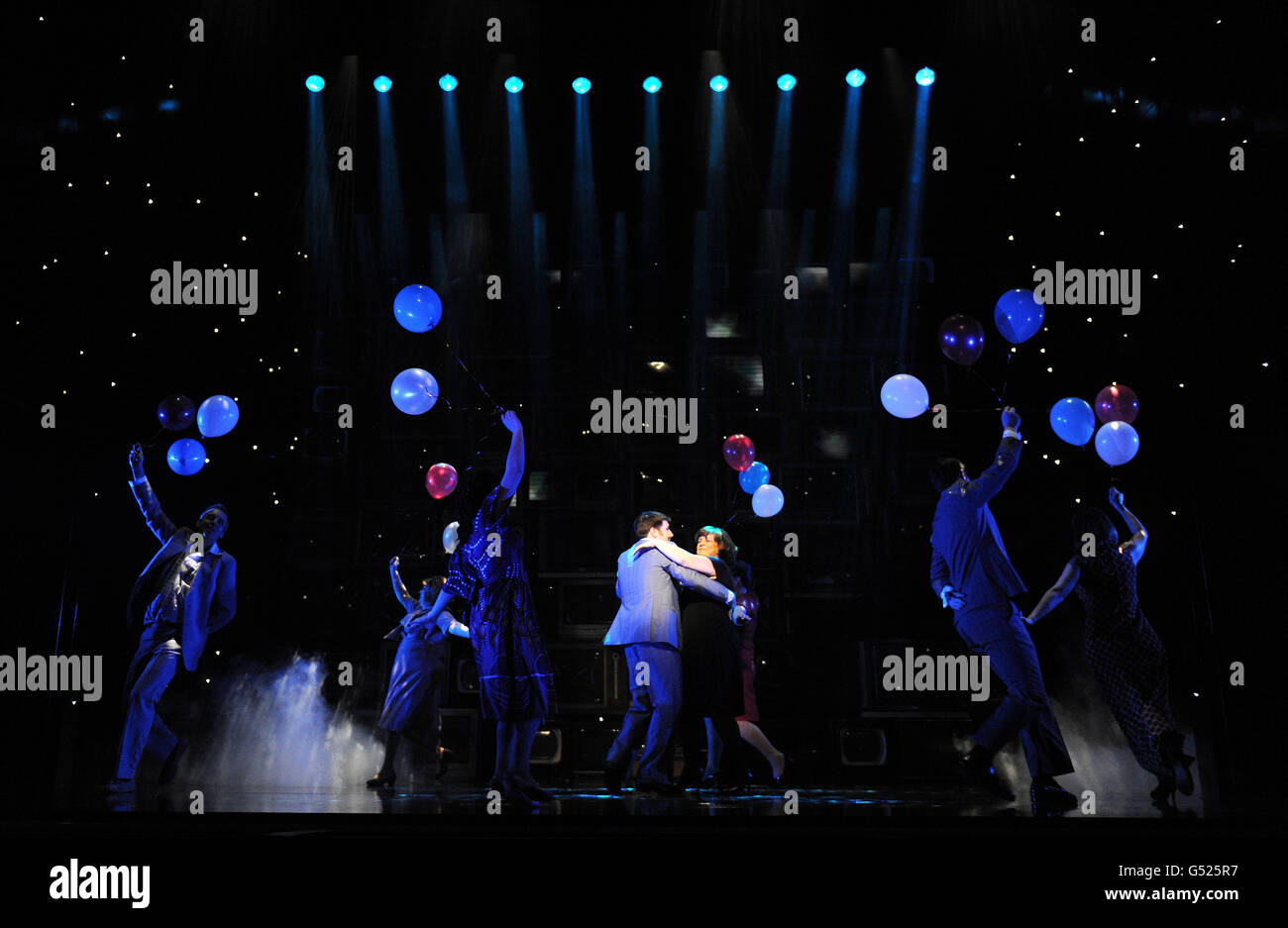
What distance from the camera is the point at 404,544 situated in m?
7.31

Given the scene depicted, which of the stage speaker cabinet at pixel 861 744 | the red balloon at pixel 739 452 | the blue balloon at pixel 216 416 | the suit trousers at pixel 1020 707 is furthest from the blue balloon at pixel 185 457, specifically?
the suit trousers at pixel 1020 707

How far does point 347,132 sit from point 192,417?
7.07 feet

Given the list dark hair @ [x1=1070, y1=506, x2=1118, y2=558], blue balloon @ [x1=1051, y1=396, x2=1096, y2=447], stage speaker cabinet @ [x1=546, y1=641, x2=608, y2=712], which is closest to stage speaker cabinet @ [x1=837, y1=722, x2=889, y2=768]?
stage speaker cabinet @ [x1=546, y1=641, x2=608, y2=712]

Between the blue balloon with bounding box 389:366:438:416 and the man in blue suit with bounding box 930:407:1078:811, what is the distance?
111 inches

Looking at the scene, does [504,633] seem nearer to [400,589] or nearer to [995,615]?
[400,589]

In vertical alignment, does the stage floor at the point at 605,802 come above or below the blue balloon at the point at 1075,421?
below

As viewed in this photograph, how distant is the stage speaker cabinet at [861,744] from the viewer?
6887mm

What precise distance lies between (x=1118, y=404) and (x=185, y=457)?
5.07 meters

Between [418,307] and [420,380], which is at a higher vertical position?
[418,307]

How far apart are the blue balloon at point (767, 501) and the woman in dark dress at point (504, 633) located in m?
1.84

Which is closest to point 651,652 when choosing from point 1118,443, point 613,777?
point 613,777

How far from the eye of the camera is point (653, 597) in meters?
5.78

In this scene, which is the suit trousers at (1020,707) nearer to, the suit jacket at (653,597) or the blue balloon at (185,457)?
the suit jacket at (653,597)
